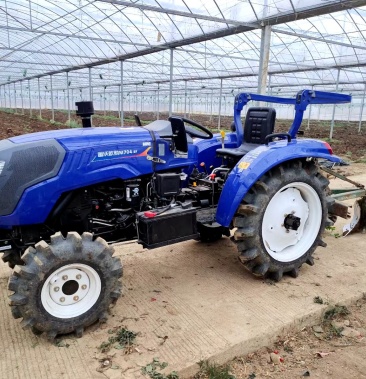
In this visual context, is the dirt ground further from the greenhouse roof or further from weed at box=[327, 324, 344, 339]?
weed at box=[327, 324, 344, 339]

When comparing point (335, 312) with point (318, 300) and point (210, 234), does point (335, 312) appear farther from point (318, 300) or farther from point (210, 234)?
point (210, 234)

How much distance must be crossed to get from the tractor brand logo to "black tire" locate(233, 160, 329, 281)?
876 mm

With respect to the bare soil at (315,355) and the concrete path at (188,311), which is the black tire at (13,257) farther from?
the bare soil at (315,355)

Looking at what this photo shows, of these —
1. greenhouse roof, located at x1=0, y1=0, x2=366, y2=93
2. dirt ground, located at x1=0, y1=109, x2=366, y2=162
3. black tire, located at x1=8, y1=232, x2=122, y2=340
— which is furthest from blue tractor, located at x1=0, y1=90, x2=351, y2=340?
dirt ground, located at x1=0, y1=109, x2=366, y2=162

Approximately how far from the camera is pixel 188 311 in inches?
108

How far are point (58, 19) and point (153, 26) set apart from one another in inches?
122

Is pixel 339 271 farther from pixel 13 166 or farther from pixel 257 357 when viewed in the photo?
pixel 13 166

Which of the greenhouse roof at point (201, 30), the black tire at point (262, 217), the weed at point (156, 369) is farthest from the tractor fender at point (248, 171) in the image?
the greenhouse roof at point (201, 30)

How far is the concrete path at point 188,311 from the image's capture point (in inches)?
87.4

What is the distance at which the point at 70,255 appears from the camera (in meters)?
2.31

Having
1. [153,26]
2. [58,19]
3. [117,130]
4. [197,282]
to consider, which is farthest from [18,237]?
[58,19]

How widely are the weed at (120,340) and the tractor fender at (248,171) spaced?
3.37ft

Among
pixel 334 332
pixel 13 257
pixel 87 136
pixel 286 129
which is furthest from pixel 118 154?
pixel 286 129

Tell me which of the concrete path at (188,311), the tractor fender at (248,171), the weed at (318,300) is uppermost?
the tractor fender at (248,171)
